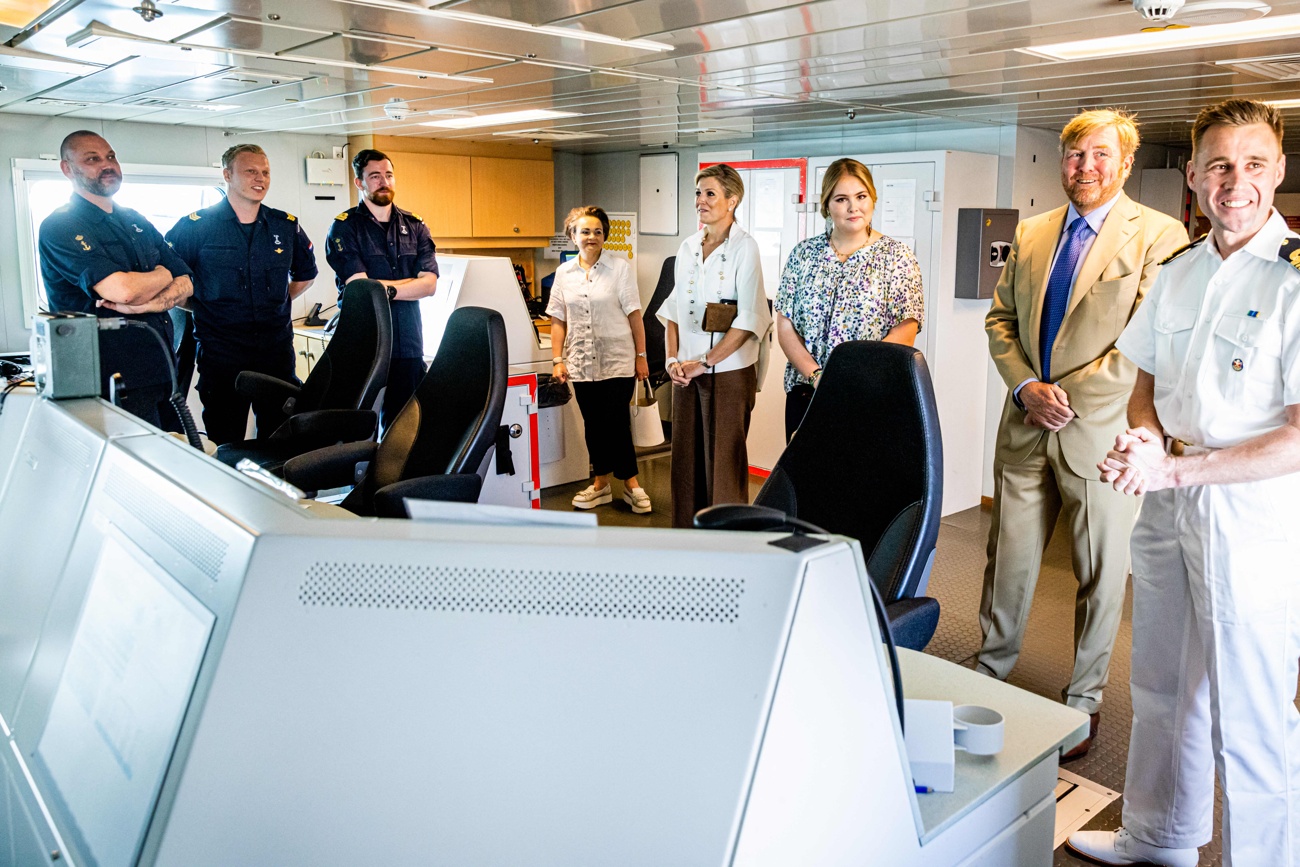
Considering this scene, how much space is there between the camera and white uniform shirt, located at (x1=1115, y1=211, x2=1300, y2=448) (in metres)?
1.87

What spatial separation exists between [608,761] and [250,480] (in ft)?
1.97

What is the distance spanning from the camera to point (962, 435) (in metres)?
5.36

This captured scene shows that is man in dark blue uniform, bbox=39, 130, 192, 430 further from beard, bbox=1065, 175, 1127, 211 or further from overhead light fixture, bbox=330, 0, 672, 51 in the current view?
beard, bbox=1065, 175, 1127, 211

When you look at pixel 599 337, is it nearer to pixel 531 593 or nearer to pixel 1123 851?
pixel 1123 851

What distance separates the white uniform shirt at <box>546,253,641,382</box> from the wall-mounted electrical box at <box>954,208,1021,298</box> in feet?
5.45

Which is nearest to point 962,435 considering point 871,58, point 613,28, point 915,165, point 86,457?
point 915,165

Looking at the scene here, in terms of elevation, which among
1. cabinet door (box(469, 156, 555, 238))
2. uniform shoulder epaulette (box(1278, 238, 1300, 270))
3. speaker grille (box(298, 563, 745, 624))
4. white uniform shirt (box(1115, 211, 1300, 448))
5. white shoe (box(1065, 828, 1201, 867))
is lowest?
white shoe (box(1065, 828, 1201, 867))

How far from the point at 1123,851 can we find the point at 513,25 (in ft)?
8.60

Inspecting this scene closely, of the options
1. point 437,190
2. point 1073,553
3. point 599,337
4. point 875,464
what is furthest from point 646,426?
point 875,464

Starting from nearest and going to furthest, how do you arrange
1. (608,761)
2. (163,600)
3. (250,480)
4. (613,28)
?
(608,761)
(163,600)
(250,480)
(613,28)

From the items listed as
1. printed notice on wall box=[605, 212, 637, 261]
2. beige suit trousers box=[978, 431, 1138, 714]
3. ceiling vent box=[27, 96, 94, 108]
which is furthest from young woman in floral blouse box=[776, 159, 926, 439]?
printed notice on wall box=[605, 212, 637, 261]

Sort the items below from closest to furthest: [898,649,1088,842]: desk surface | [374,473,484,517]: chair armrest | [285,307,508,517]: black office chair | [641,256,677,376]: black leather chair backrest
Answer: [898,649,1088,842]: desk surface → [374,473,484,517]: chair armrest → [285,307,508,517]: black office chair → [641,256,677,376]: black leather chair backrest

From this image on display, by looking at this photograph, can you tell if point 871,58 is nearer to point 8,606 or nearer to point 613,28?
point 613,28

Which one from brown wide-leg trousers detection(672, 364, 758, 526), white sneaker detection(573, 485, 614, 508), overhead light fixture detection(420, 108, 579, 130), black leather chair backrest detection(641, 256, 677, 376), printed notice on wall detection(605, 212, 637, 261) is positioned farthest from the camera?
printed notice on wall detection(605, 212, 637, 261)
